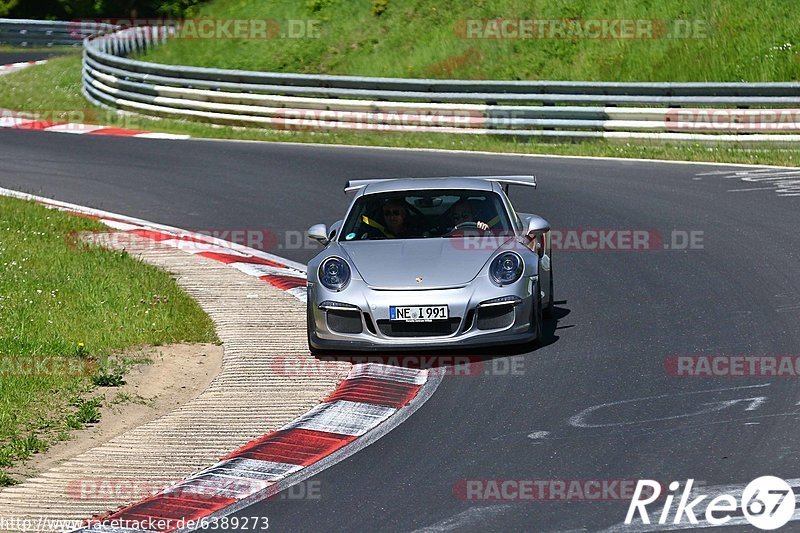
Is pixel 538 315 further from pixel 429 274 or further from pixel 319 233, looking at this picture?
pixel 319 233

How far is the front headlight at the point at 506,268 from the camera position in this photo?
9086mm

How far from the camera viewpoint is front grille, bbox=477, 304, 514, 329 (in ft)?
29.2

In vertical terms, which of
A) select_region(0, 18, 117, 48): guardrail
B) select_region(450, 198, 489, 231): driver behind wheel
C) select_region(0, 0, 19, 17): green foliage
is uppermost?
select_region(0, 0, 19, 17): green foliage

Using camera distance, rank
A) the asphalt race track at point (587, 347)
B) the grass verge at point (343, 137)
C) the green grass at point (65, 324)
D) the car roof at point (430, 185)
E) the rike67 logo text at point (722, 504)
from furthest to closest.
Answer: the grass verge at point (343, 137)
the car roof at point (430, 185)
the green grass at point (65, 324)
the asphalt race track at point (587, 347)
the rike67 logo text at point (722, 504)

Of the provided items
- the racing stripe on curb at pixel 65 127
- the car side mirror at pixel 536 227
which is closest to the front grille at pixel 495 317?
the car side mirror at pixel 536 227

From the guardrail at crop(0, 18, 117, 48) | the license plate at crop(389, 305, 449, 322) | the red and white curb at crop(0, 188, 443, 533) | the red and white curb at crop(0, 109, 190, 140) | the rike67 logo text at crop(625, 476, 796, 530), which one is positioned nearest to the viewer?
the rike67 logo text at crop(625, 476, 796, 530)

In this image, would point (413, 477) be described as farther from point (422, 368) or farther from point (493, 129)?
point (493, 129)

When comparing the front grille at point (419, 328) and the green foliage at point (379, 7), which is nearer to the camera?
the front grille at point (419, 328)

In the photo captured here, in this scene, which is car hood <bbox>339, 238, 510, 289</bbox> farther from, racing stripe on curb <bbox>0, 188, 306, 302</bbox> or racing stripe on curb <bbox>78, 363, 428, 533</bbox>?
racing stripe on curb <bbox>0, 188, 306, 302</bbox>

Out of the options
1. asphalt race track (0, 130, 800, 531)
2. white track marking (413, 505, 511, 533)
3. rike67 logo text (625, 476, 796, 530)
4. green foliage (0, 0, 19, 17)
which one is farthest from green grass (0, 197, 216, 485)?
green foliage (0, 0, 19, 17)

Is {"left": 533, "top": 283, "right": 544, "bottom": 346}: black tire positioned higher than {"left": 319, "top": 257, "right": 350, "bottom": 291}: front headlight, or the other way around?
{"left": 319, "top": 257, "right": 350, "bottom": 291}: front headlight

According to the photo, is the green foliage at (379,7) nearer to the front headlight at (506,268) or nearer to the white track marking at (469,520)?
the front headlight at (506,268)

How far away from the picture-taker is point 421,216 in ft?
33.0

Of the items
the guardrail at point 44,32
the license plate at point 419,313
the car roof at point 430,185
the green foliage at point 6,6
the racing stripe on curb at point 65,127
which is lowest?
the license plate at point 419,313
